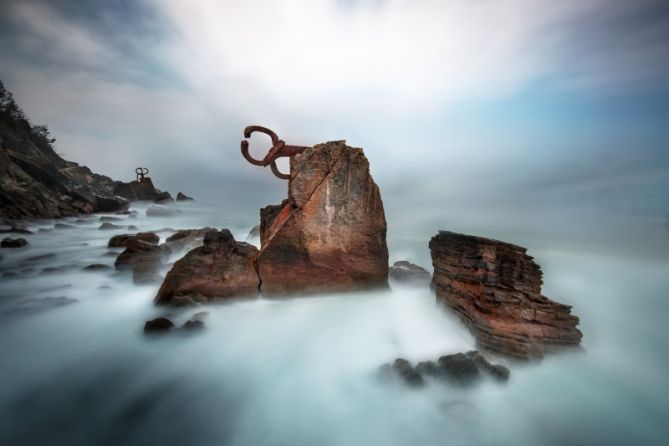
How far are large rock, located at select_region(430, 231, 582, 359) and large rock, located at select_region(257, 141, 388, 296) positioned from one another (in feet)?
5.35

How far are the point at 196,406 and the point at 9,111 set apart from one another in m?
38.6

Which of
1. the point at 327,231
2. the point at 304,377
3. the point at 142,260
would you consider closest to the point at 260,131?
the point at 327,231

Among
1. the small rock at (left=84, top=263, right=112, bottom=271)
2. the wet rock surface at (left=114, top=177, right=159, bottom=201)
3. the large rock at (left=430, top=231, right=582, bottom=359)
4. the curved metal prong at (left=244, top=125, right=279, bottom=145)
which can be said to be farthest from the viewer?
the wet rock surface at (left=114, top=177, right=159, bottom=201)

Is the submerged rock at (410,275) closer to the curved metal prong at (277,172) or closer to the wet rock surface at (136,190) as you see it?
the curved metal prong at (277,172)

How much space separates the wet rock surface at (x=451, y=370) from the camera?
299cm

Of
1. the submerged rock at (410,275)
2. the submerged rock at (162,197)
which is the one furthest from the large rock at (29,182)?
the submerged rock at (410,275)

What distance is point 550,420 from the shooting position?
8.66 ft

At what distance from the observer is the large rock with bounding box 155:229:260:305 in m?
4.67

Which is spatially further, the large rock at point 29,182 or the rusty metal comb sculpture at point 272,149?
the large rock at point 29,182

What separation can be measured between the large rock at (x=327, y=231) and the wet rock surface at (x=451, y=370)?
2.25 meters

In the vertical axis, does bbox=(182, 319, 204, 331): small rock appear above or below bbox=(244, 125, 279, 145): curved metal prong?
below

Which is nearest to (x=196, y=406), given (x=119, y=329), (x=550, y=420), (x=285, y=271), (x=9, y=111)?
(x=119, y=329)

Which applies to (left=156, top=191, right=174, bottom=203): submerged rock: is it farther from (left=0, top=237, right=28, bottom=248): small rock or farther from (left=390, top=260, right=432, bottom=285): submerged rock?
(left=390, top=260, right=432, bottom=285): submerged rock

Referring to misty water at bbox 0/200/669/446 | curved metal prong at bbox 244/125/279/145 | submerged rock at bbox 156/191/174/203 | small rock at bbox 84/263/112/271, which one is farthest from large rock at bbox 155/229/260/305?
submerged rock at bbox 156/191/174/203
